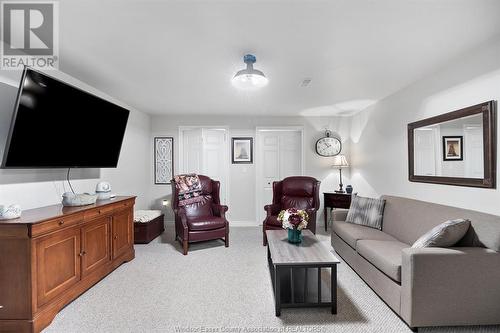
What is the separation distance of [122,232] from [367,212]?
3.25 meters

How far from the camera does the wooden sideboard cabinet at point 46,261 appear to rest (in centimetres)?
184

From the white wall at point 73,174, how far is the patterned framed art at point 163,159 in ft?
0.58

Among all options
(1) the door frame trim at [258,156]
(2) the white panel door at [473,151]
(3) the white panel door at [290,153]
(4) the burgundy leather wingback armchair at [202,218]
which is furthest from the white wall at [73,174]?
(2) the white panel door at [473,151]

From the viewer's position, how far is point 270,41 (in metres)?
2.15

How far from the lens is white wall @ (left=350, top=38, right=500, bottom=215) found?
2.24 metres

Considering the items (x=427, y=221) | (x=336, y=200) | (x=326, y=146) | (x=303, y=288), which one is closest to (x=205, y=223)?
(x=303, y=288)

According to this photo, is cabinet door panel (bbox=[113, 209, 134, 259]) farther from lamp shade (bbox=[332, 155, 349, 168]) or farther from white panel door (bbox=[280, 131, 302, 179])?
lamp shade (bbox=[332, 155, 349, 168])

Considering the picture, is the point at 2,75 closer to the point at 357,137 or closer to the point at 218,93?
the point at 218,93

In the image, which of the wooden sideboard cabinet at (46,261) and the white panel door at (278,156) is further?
the white panel door at (278,156)

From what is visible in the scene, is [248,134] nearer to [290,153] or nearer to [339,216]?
[290,153]

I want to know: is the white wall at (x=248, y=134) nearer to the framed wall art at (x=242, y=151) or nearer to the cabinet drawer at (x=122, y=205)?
the framed wall art at (x=242, y=151)

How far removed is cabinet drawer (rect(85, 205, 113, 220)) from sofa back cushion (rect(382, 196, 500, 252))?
3.38 metres

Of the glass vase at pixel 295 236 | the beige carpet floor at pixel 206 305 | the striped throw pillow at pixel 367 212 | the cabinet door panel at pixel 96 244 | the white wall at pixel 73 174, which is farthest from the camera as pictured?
the striped throw pillow at pixel 367 212

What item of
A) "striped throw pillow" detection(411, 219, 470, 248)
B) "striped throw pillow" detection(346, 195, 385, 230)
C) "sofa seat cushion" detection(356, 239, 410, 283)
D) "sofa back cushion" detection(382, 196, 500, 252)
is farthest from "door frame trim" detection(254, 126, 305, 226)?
"striped throw pillow" detection(411, 219, 470, 248)
